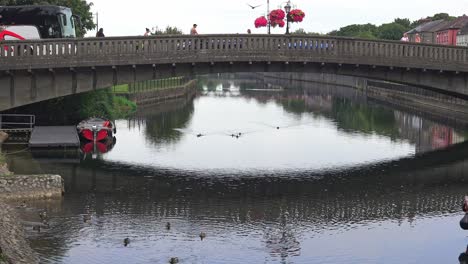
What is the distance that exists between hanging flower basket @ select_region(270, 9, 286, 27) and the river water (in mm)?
9922

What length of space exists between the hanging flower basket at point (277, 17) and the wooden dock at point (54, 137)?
55.4 feet

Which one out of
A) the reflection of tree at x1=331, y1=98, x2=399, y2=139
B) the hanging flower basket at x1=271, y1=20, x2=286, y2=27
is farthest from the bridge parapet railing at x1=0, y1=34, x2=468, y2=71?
the reflection of tree at x1=331, y1=98, x2=399, y2=139

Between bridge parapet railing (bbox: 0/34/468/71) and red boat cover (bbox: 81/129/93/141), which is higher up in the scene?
bridge parapet railing (bbox: 0/34/468/71)

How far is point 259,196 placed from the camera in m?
43.9

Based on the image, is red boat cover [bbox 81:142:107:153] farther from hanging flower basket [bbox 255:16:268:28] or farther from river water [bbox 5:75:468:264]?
hanging flower basket [bbox 255:16:268:28]

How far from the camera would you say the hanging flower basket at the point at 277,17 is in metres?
55.8

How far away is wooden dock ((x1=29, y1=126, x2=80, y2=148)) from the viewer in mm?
56394

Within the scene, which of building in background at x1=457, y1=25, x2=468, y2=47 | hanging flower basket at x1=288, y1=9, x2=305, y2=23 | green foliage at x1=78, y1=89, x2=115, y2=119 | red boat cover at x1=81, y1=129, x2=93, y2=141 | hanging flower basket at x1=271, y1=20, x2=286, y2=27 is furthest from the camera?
building in background at x1=457, y1=25, x2=468, y2=47

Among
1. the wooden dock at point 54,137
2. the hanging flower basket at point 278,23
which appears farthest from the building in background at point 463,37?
the wooden dock at point 54,137

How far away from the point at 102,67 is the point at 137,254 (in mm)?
25287

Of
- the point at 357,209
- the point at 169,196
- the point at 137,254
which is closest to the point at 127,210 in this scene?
the point at 169,196

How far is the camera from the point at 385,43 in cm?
5653

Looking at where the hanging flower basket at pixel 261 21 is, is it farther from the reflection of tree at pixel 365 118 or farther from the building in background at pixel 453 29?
the building in background at pixel 453 29

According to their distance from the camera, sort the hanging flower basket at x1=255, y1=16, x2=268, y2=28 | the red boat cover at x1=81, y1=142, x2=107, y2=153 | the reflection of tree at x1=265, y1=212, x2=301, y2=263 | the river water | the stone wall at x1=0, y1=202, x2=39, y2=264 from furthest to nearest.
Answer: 1. the red boat cover at x1=81, y1=142, x2=107, y2=153
2. the hanging flower basket at x1=255, y1=16, x2=268, y2=28
3. the river water
4. the reflection of tree at x1=265, y1=212, x2=301, y2=263
5. the stone wall at x1=0, y1=202, x2=39, y2=264
